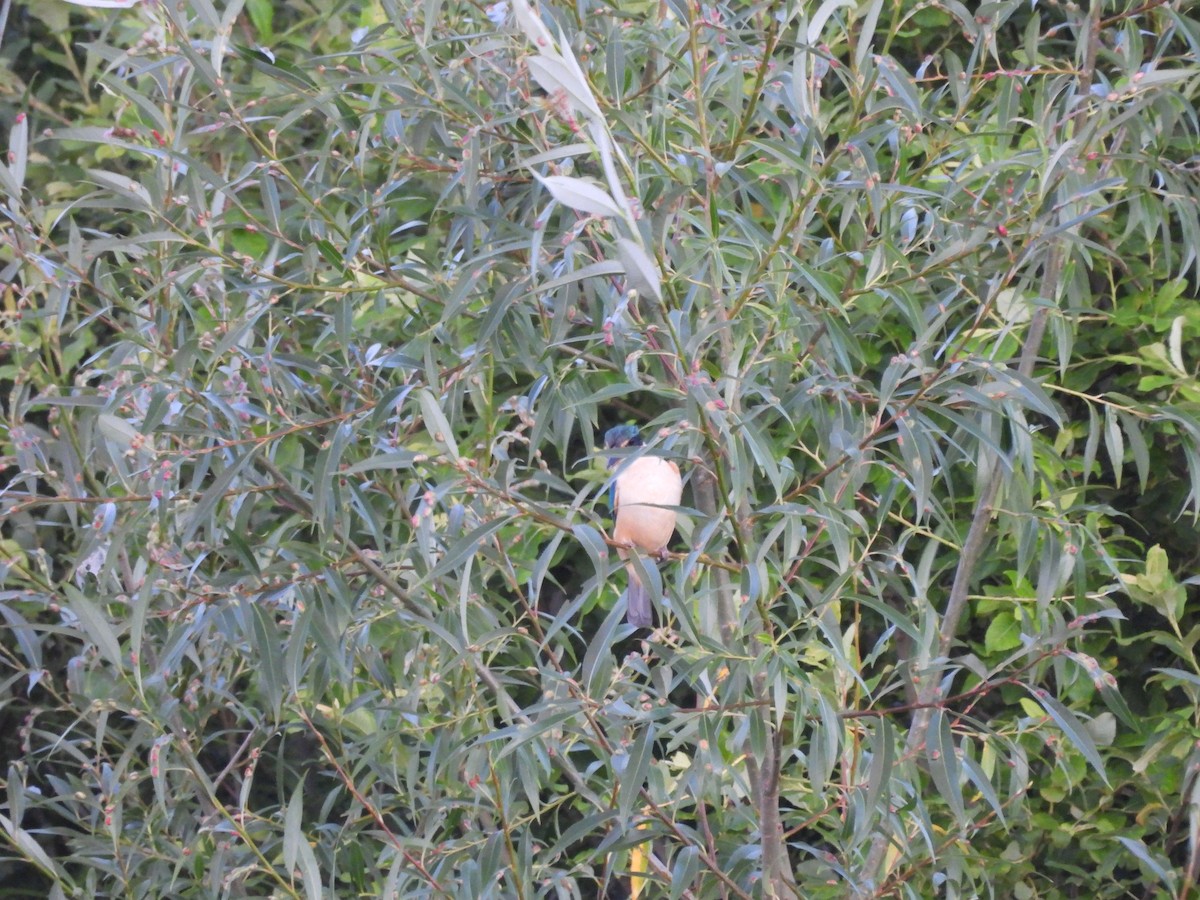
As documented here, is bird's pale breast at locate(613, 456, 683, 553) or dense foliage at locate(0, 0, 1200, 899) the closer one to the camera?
dense foliage at locate(0, 0, 1200, 899)

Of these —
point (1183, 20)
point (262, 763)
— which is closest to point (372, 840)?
point (262, 763)

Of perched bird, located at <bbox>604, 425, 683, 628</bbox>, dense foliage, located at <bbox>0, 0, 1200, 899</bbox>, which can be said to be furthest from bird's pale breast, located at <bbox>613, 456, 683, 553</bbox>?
dense foliage, located at <bbox>0, 0, 1200, 899</bbox>

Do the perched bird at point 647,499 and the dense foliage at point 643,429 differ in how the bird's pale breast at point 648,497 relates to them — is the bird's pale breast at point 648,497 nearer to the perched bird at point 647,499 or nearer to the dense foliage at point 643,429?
the perched bird at point 647,499

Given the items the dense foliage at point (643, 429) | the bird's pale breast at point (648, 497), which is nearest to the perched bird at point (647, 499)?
the bird's pale breast at point (648, 497)

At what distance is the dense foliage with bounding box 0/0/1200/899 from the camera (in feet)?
3.85

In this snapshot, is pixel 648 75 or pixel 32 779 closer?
pixel 648 75

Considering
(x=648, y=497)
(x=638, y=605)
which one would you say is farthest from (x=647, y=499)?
(x=638, y=605)

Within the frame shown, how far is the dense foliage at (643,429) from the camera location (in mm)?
1174

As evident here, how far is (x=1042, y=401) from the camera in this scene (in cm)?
114

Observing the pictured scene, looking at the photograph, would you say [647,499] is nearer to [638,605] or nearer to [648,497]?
[648,497]

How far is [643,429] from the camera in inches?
49.9

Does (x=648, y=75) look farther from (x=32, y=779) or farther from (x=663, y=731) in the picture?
(x=32, y=779)

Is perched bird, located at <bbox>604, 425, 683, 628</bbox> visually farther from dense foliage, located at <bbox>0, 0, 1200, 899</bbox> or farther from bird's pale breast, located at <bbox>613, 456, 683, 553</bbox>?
dense foliage, located at <bbox>0, 0, 1200, 899</bbox>

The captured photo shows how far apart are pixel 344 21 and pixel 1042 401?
1967 mm
